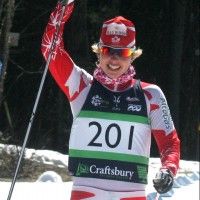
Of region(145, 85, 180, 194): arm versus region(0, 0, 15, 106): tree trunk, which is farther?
region(0, 0, 15, 106): tree trunk

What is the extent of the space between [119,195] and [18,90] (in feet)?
34.9

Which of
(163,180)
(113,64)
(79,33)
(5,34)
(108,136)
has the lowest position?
(163,180)

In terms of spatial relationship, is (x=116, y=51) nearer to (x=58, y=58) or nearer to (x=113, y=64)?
(x=113, y=64)

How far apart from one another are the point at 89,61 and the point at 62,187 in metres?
6.02

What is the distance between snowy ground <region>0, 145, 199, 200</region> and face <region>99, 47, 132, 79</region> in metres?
2.09

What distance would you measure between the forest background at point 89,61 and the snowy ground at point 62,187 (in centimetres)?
282

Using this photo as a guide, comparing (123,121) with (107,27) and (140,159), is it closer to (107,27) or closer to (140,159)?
(140,159)

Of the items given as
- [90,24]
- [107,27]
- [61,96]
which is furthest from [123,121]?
[90,24]

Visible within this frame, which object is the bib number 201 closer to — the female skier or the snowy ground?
the female skier

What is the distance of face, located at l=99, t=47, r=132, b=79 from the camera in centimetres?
354

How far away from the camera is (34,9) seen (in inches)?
512

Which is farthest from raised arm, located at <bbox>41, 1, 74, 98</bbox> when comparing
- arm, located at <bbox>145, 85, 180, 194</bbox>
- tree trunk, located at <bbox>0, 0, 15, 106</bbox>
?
tree trunk, located at <bbox>0, 0, 15, 106</bbox>

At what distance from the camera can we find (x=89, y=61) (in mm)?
11602

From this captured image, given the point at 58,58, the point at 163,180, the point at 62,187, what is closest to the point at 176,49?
the point at 62,187
